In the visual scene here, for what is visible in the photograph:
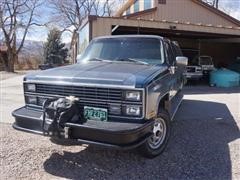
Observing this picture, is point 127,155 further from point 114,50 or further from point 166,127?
point 114,50

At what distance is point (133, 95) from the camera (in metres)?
4.51

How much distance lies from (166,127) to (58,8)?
45468mm

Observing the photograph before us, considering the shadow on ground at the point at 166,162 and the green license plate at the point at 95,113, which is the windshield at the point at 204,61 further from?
the green license plate at the point at 95,113

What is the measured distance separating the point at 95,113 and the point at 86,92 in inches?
13.2

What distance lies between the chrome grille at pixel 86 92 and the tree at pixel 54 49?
131 feet

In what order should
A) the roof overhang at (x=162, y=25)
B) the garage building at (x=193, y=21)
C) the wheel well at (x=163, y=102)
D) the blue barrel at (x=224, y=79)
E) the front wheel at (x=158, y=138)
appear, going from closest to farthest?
1. the front wheel at (x=158, y=138)
2. the wheel well at (x=163, y=102)
3. the roof overhang at (x=162, y=25)
4. the blue barrel at (x=224, y=79)
5. the garage building at (x=193, y=21)

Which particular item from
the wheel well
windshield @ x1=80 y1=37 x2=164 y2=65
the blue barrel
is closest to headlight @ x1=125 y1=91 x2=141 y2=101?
the wheel well

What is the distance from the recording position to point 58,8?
48.1 metres

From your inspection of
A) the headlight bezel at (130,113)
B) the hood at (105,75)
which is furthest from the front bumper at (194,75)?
the headlight bezel at (130,113)

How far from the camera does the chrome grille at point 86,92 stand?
4.60 m

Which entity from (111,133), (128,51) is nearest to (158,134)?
(111,133)

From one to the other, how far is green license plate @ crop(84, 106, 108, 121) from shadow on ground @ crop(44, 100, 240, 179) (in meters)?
0.77

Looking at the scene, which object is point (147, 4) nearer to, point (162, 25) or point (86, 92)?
point (162, 25)

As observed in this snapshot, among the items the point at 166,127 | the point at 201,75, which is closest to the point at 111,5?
the point at 201,75
